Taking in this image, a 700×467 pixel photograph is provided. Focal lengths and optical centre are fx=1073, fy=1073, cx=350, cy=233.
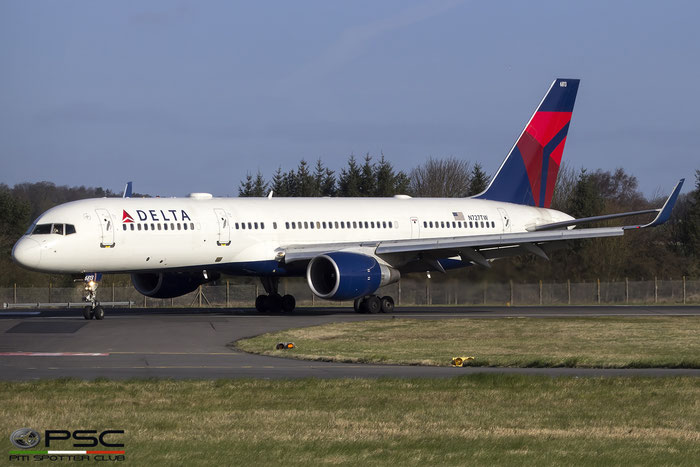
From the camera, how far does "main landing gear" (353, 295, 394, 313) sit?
36.9 m

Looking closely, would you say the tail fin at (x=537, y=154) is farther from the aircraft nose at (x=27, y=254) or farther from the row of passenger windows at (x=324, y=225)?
the aircraft nose at (x=27, y=254)

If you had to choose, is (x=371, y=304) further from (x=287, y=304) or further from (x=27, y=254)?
(x=27, y=254)

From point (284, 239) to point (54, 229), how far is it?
27.3ft

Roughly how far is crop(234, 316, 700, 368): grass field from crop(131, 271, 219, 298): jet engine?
8696 mm

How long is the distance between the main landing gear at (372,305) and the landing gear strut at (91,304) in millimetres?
8778

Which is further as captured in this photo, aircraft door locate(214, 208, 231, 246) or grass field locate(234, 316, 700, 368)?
aircraft door locate(214, 208, 231, 246)

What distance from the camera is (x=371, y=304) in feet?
121

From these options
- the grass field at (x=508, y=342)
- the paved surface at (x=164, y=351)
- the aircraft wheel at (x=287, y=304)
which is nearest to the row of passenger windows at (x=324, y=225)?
the aircraft wheel at (x=287, y=304)

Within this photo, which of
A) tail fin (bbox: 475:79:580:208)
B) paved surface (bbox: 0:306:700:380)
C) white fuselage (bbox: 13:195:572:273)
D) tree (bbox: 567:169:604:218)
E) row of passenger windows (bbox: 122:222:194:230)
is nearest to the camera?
paved surface (bbox: 0:306:700:380)

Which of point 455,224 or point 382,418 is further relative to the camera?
point 455,224

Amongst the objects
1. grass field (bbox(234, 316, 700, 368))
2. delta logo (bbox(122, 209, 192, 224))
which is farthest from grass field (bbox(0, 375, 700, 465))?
delta logo (bbox(122, 209, 192, 224))

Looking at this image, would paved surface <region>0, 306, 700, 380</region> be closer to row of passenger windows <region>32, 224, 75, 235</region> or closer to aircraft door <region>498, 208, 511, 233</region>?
row of passenger windows <region>32, 224, 75, 235</region>

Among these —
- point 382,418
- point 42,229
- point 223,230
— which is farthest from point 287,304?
point 382,418

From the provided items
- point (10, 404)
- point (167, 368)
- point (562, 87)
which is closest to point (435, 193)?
point (562, 87)
